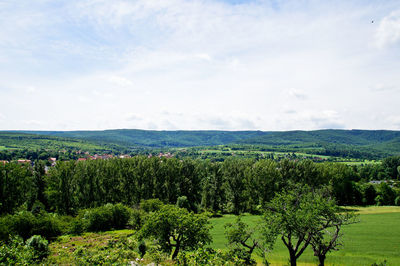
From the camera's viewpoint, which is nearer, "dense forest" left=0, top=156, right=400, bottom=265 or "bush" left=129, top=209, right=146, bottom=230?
"dense forest" left=0, top=156, right=400, bottom=265

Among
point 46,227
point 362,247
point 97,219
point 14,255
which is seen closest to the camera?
point 14,255

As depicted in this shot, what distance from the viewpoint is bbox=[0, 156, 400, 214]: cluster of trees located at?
61.7 meters

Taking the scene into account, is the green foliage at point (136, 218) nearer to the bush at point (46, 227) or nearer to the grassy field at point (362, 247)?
the bush at point (46, 227)

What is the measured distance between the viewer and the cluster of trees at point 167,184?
61.7m

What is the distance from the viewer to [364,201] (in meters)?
83.2

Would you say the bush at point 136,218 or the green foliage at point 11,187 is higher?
the green foliage at point 11,187

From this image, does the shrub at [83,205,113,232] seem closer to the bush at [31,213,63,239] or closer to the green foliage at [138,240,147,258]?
the bush at [31,213,63,239]

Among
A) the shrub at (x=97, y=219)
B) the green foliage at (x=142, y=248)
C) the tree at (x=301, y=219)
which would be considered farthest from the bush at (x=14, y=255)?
the shrub at (x=97, y=219)

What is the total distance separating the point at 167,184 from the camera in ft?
225

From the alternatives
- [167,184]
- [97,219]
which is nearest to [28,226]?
[97,219]

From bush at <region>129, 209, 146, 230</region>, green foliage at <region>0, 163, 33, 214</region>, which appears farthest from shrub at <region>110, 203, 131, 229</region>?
green foliage at <region>0, 163, 33, 214</region>

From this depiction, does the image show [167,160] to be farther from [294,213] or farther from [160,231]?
[294,213]

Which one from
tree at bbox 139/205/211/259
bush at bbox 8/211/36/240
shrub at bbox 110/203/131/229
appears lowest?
shrub at bbox 110/203/131/229

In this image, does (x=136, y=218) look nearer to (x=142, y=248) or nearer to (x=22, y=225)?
(x=142, y=248)
